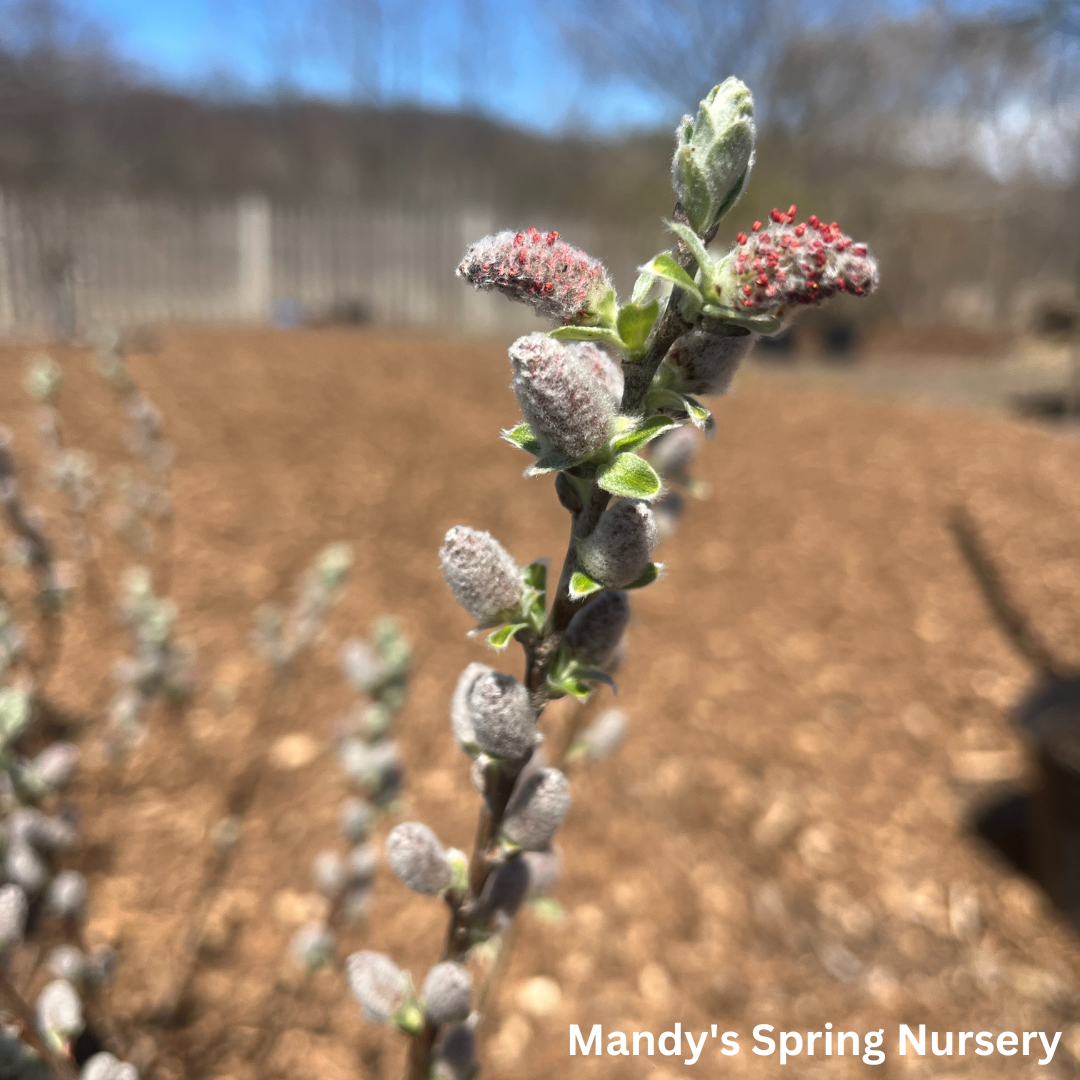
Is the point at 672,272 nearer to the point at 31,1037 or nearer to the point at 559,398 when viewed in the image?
the point at 559,398

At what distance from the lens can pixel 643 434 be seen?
0.70 meters

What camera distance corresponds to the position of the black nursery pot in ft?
9.25

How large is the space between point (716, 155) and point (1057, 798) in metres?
3.08

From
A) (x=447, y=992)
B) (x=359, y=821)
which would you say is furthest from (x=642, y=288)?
(x=359, y=821)

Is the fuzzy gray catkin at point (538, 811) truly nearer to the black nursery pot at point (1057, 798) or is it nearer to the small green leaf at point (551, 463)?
the small green leaf at point (551, 463)

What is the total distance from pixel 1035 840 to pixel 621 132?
59.8ft

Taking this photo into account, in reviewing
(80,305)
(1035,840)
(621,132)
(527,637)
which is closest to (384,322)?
(80,305)

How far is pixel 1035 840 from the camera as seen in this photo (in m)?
3.01

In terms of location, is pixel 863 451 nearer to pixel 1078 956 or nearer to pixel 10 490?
pixel 1078 956

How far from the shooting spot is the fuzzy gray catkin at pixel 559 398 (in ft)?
2.18

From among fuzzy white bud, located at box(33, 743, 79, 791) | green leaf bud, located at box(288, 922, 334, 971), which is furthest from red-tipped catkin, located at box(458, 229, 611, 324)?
green leaf bud, located at box(288, 922, 334, 971)

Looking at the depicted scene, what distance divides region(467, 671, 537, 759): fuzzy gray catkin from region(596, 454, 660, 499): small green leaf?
23cm

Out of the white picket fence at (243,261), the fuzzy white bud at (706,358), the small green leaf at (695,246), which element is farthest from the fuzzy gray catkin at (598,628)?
the white picket fence at (243,261)

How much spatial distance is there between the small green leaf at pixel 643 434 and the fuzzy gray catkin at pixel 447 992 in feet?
2.08
